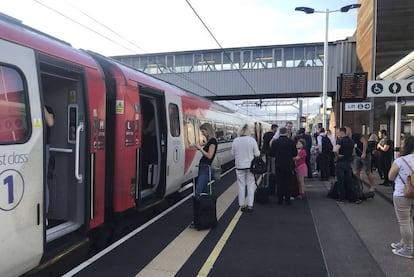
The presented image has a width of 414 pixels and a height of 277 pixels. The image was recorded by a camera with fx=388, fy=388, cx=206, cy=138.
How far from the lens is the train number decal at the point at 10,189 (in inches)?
124

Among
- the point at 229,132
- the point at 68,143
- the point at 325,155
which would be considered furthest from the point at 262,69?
the point at 68,143

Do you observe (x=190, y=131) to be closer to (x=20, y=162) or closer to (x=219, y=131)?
(x=219, y=131)

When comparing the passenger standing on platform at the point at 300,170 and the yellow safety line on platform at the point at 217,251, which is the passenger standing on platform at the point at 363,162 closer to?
the passenger standing on platform at the point at 300,170

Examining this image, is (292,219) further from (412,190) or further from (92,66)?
(92,66)

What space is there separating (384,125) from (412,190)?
15.1 metres

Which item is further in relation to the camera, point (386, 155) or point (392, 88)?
point (386, 155)

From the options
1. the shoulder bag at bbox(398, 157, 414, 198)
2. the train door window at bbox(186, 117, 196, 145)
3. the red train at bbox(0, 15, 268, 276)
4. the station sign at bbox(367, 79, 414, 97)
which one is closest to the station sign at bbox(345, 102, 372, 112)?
the station sign at bbox(367, 79, 414, 97)

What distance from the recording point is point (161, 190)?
287 inches

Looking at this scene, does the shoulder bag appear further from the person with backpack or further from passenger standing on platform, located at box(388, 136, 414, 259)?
the person with backpack

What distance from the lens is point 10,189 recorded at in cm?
324

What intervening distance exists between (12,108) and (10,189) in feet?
2.30

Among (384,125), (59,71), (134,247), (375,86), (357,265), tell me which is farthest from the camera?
(384,125)

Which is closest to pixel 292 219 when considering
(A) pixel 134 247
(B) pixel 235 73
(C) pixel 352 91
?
(A) pixel 134 247

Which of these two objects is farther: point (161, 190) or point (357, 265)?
point (161, 190)
